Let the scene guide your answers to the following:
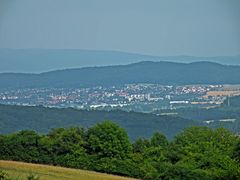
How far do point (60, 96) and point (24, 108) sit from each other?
→ 204 feet

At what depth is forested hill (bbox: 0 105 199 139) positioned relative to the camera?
244 ft

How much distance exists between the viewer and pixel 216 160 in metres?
35.5

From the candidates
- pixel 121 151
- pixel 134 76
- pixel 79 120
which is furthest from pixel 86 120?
pixel 134 76

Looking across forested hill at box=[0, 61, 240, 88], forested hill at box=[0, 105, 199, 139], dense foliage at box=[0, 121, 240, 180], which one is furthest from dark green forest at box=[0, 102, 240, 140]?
forested hill at box=[0, 61, 240, 88]

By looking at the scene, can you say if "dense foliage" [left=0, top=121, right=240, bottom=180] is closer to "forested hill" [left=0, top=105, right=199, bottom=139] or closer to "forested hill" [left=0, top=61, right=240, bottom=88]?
"forested hill" [left=0, top=105, right=199, bottom=139]

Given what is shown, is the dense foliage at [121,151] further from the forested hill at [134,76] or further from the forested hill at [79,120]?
the forested hill at [134,76]

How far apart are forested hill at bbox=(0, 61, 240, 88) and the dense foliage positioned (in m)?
116

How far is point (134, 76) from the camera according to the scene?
183 metres

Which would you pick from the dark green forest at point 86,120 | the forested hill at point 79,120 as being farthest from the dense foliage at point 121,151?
the forested hill at point 79,120

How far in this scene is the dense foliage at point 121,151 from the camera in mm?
35500

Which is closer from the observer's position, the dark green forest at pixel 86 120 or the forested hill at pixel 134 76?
the dark green forest at pixel 86 120

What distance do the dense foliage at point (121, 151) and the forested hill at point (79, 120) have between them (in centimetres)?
2894

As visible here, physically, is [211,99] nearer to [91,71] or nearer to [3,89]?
[3,89]

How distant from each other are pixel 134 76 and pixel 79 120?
100 meters
